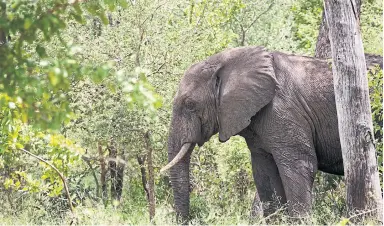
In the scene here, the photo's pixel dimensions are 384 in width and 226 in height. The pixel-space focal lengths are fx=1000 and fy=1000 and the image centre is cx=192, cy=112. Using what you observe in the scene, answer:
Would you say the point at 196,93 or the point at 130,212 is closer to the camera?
the point at 196,93

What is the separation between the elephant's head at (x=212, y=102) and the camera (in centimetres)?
1109

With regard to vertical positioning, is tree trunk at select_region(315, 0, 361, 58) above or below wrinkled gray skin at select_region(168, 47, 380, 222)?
above

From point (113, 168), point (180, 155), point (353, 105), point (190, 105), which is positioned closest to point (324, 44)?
point (190, 105)

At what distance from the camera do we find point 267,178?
1154cm

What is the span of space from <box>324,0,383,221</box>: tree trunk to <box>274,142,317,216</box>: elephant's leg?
3.81 feet

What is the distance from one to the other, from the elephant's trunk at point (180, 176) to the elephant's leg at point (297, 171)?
3.56ft

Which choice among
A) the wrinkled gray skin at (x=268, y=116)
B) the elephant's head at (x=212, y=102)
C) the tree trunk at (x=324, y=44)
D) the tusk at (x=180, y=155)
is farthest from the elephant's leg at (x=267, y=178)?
the tree trunk at (x=324, y=44)

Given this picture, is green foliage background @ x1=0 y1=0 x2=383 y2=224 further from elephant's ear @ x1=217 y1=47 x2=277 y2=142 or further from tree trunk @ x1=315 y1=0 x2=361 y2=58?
tree trunk @ x1=315 y1=0 x2=361 y2=58

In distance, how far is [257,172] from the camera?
37.9ft

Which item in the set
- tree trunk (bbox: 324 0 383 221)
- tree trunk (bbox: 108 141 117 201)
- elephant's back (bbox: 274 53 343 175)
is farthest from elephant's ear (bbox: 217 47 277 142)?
tree trunk (bbox: 108 141 117 201)

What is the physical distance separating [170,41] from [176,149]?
2517 millimetres

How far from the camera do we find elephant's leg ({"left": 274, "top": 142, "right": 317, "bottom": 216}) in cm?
1091

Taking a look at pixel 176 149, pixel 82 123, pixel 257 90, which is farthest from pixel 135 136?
pixel 257 90

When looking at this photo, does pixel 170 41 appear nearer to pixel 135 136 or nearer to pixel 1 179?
pixel 135 136
